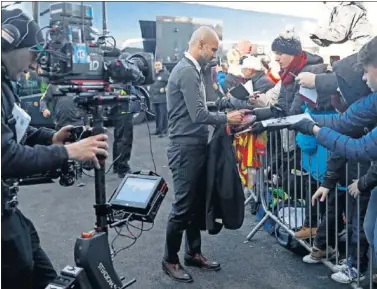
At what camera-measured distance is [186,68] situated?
3.08 metres

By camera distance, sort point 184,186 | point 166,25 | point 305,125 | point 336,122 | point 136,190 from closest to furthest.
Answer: point 136,190
point 305,125
point 336,122
point 184,186
point 166,25

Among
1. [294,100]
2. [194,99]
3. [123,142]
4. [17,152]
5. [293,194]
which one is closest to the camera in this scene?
[17,152]

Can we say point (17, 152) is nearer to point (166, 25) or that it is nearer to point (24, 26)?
point (24, 26)

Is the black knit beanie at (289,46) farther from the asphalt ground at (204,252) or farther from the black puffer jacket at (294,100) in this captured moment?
the asphalt ground at (204,252)

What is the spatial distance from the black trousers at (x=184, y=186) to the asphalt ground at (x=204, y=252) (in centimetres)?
35

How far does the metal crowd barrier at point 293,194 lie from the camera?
124 inches

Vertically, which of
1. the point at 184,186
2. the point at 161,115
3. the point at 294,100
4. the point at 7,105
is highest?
the point at 7,105

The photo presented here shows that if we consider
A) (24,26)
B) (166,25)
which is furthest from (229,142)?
(166,25)

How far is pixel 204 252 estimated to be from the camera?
12.2 ft

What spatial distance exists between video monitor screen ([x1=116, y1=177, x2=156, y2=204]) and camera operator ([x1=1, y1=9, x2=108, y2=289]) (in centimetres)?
49

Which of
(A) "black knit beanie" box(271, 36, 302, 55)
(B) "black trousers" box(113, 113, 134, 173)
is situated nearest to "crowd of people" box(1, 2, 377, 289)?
(A) "black knit beanie" box(271, 36, 302, 55)

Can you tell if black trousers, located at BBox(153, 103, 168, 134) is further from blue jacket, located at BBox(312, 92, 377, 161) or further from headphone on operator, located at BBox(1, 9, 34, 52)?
headphone on operator, located at BBox(1, 9, 34, 52)

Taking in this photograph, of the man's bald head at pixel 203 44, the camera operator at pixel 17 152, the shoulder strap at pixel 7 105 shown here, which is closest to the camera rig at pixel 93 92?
the camera operator at pixel 17 152

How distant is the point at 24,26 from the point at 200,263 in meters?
2.21
